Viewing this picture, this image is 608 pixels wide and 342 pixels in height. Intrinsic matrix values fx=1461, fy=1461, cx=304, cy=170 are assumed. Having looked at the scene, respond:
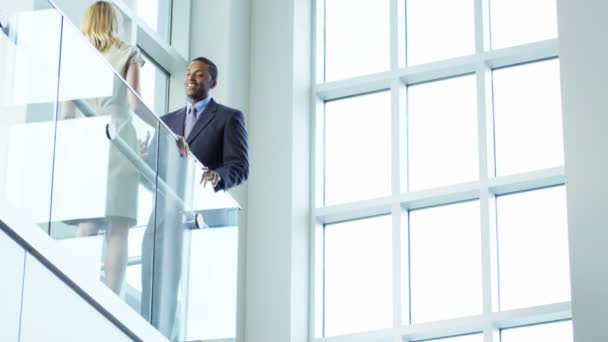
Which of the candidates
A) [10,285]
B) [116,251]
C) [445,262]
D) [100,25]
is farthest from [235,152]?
[445,262]

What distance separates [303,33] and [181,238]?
6907 millimetres

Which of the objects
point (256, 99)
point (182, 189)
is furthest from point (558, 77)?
→ point (182, 189)

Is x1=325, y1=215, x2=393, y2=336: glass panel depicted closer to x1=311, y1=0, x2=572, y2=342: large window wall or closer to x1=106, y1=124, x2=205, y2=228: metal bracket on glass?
x1=311, y1=0, x2=572, y2=342: large window wall

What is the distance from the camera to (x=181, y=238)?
362 inches

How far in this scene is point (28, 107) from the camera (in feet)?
24.3

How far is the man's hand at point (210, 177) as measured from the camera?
9576 mm

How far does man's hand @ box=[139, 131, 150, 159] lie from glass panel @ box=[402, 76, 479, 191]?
6727 millimetres

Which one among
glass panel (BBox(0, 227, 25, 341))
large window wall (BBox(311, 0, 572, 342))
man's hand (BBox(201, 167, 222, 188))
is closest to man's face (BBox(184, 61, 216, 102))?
man's hand (BBox(201, 167, 222, 188))

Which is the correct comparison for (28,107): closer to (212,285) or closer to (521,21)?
(212,285)

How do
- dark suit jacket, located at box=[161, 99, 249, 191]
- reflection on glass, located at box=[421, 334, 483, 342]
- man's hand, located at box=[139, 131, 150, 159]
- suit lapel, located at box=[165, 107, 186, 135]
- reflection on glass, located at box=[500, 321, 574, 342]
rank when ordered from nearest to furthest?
1. man's hand, located at box=[139, 131, 150, 159]
2. dark suit jacket, located at box=[161, 99, 249, 191]
3. suit lapel, located at box=[165, 107, 186, 135]
4. reflection on glass, located at box=[500, 321, 574, 342]
5. reflection on glass, located at box=[421, 334, 483, 342]

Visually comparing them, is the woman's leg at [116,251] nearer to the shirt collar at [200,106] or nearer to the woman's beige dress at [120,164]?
the woman's beige dress at [120,164]

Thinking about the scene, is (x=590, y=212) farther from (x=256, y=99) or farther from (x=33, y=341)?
(x=33, y=341)

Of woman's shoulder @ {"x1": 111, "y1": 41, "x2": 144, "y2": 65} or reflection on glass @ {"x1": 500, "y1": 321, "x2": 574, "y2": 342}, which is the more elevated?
woman's shoulder @ {"x1": 111, "y1": 41, "x2": 144, "y2": 65}

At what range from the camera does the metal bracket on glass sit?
829 cm
